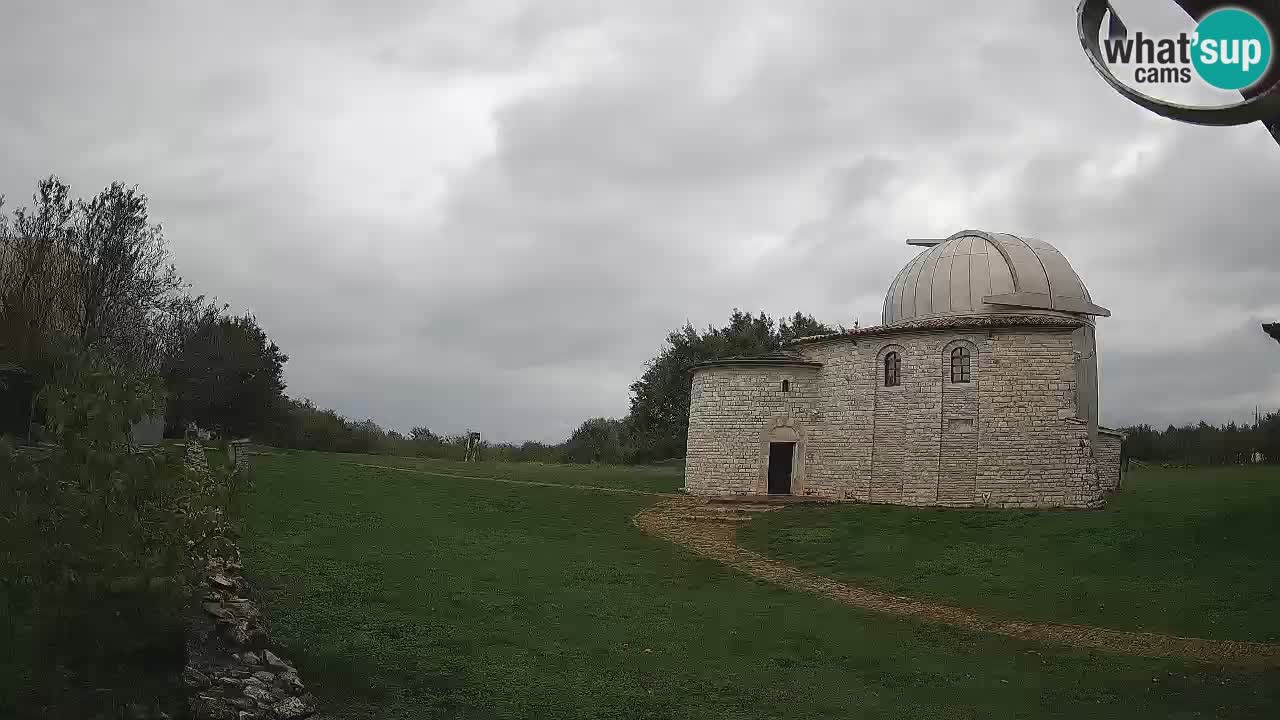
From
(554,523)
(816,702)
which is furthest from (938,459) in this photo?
(816,702)

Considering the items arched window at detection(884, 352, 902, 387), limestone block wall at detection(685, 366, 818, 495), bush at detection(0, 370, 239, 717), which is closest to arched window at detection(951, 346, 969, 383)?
arched window at detection(884, 352, 902, 387)

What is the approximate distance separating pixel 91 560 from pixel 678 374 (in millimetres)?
42536

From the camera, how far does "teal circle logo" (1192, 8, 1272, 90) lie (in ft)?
14.4

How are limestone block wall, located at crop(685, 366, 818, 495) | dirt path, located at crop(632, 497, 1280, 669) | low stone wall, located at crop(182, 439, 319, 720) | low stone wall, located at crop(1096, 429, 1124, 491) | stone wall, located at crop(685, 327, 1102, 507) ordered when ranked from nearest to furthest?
low stone wall, located at crop(182, 439, 319, 720)
dirt path, located at crop(632, 497, 1280, 669)
stone wall, located at crop(685, 327, 1102, 507)
low stone wall, located at crop(1096, 429, 1124, 491)
limestone block wall, located at crop(685, 366, 818, 495)

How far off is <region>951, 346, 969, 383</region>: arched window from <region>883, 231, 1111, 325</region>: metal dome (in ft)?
5.11

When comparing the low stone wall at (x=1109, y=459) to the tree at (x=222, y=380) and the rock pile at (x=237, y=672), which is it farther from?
the tree at (x=222, y=380)

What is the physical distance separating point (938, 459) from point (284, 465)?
57.3 feet

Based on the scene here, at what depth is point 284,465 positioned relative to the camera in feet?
69.9

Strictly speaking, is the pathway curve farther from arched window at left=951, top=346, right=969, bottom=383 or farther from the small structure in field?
the small structure in field

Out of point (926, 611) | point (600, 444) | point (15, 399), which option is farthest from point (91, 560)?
point (600, 444)

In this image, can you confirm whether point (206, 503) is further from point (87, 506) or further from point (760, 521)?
point (760, 521)

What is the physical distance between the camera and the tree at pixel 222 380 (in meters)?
28.6

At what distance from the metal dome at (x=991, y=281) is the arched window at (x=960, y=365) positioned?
1556mm

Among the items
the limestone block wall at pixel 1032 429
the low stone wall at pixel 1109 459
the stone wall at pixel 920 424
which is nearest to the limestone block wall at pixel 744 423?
the stone wall at pixel 920 424
